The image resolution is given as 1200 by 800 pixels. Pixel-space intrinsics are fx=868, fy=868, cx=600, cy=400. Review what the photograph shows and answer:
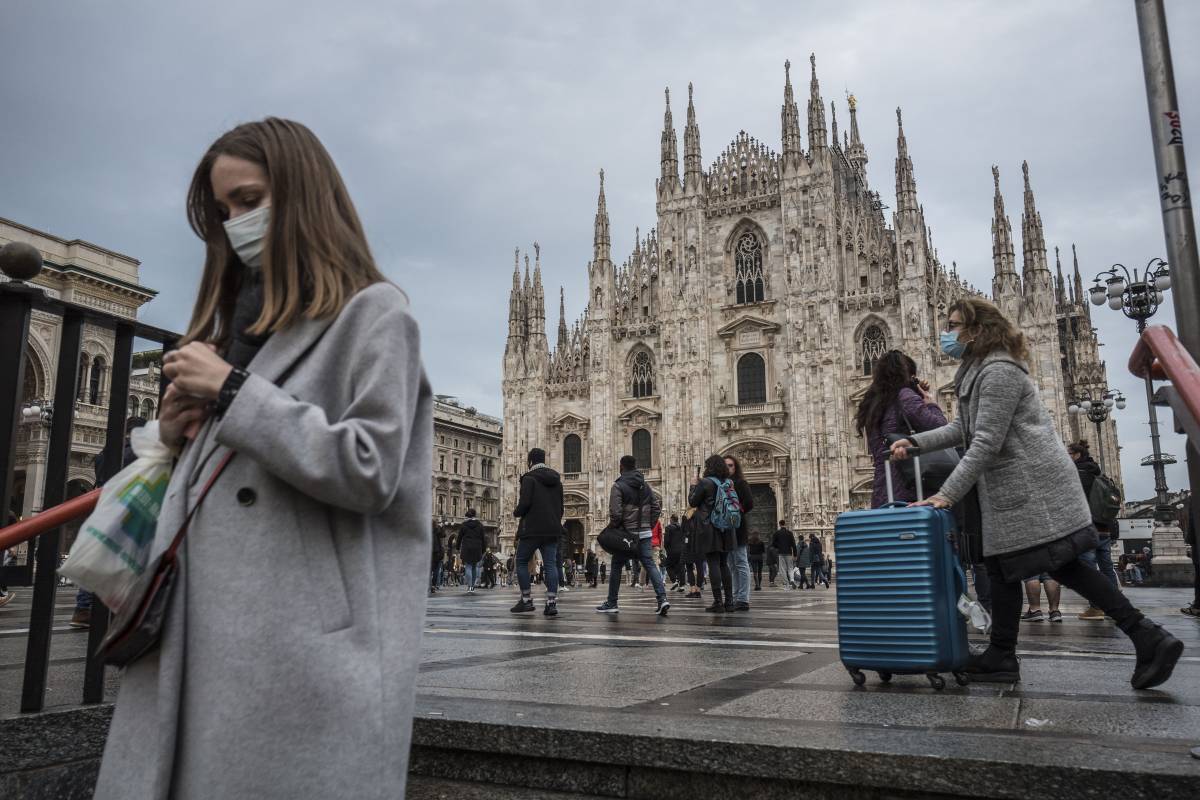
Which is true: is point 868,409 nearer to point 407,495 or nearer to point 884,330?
point 407,495

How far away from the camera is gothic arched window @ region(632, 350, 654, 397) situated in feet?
114

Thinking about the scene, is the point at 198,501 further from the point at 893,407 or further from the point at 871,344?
the point at 871,344

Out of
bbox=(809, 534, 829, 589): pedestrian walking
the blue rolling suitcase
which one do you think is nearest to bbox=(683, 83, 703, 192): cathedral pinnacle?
bbox=(809, 534, 829, 589): pedestrian walking

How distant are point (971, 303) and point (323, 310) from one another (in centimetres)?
326

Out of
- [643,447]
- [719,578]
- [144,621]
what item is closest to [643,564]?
[719,578]

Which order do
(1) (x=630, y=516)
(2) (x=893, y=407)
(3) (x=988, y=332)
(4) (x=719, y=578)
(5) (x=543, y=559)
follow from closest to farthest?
(3) (x=988, y=332) < (2) (x=893, y=407) < (5) (x=543, y=559) < (4) (x=719, y=578) < (1) (x=630, y=516)

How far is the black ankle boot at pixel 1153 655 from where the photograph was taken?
10.3ft

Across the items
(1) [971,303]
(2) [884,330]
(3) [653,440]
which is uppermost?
(2) [884,330]

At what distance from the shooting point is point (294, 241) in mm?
1414

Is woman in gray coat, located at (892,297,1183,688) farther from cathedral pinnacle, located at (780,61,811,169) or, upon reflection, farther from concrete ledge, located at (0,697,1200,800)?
cathedral pinnacle, located at (780,61,811,169)

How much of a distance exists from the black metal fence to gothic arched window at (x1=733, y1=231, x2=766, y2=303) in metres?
32.1

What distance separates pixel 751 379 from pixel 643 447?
4967 mm

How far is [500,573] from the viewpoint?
27.9m

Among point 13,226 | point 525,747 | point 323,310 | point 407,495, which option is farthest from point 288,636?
point 13,226
